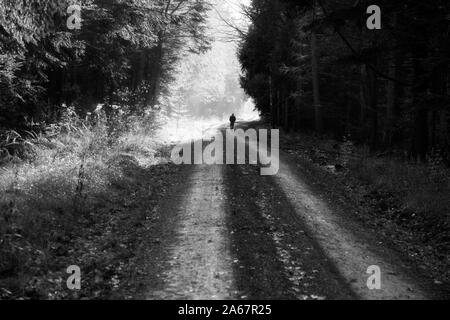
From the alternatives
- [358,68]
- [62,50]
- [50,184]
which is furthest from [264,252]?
[358,68]

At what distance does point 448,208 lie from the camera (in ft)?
33.5

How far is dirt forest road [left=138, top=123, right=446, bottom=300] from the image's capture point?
657 centimetres

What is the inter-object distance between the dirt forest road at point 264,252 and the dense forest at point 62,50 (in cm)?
531

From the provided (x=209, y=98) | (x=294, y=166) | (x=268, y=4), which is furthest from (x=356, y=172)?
(x=209, y=98)

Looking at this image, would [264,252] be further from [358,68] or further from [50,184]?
[358,68]

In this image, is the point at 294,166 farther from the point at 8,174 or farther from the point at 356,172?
the point at 8,174

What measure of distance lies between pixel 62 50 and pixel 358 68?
18.0m

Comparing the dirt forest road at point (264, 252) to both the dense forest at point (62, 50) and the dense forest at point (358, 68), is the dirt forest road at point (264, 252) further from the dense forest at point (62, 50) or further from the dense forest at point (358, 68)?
the dense forest at point (62, 50)

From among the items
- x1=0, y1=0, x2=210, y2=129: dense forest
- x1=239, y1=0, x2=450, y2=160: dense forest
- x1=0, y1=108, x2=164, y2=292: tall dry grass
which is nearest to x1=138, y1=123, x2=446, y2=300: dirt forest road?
x1=0, y1=108, x2=164, y2=292: tall dry grass

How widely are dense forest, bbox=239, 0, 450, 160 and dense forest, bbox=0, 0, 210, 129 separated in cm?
575

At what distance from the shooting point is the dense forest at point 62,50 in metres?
9.98

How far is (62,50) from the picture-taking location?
48.5ft

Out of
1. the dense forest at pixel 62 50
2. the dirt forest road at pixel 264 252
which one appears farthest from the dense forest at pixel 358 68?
the dense forest at pixel 62 50

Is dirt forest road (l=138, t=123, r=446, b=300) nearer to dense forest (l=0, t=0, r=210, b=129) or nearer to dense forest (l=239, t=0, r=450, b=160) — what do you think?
dense forest (l=239, t=0, r=450, b=160)
